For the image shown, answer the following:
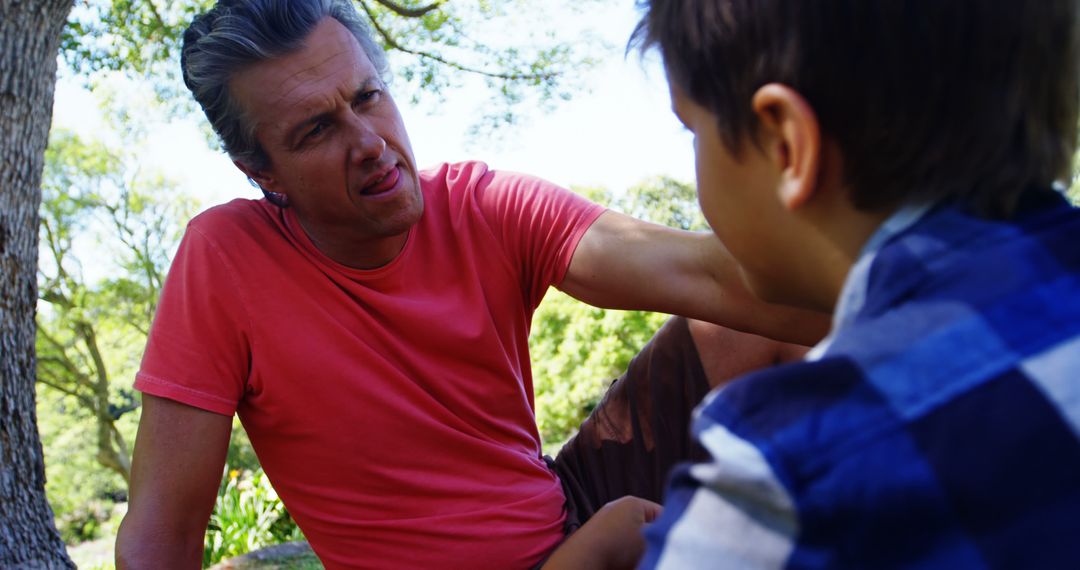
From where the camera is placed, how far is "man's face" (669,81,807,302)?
3.45 feet

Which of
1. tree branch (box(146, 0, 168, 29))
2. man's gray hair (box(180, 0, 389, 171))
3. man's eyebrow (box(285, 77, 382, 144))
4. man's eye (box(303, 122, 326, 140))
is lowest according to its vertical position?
man's eye (box(303, 122, 326, 140))

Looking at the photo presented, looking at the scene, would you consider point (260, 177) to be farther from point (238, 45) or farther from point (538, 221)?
point (538, 221)

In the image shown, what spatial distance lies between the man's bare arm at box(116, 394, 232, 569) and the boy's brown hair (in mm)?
1420

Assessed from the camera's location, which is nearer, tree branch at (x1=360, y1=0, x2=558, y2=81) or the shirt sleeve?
the shirt sleeve

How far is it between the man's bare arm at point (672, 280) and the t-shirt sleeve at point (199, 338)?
754 millimetres

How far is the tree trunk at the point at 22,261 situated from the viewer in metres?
3.96

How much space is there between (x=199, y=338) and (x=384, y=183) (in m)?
0.53

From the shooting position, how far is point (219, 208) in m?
2.13

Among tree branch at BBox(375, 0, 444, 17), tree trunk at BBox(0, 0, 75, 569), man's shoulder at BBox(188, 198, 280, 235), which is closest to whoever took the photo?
man's shoulder at BBox(188, 198, 280, 235)

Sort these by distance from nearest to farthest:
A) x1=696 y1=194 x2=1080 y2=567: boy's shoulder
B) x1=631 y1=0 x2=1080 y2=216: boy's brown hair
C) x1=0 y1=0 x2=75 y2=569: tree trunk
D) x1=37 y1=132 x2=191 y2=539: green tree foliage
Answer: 1. x1=696 y1=194 x2=1080 y2=567: boy's shoulder
2. x1=631 y1=0 x2=1080 y2=216: boy's brown hair
3. x1=0 y1=0 x2=75 y2=569: tree trunk
4. x1=37 y1=132 x2=191 y2=539: green tree foliage

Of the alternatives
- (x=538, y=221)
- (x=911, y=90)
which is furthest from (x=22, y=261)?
(x=911, y=90)

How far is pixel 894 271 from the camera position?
2.80ft

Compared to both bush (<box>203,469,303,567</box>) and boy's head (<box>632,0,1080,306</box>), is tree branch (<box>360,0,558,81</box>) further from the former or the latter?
boy's head (<box>632,0,1080,306</box>)

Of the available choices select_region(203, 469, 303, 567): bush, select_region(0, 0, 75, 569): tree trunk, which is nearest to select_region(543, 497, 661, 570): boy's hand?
select_region(0, 0, 75, 569): tree trunk
